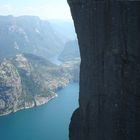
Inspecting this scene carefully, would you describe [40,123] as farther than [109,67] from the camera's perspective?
Yes

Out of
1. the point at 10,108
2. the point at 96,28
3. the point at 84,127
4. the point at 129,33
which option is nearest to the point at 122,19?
the point at 129,33

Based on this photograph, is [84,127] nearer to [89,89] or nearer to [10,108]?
[89,89]

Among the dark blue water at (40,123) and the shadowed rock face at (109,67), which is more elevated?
the shadowed rock face at (109,67)

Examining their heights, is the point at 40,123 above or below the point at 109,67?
below

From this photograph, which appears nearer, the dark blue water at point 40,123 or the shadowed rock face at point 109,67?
the shadowed rock face at point 109,67
